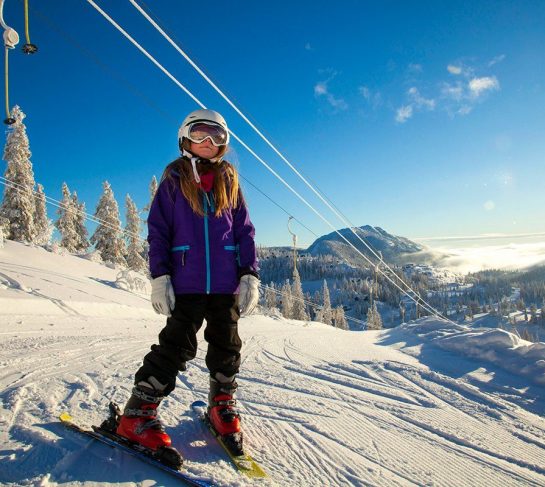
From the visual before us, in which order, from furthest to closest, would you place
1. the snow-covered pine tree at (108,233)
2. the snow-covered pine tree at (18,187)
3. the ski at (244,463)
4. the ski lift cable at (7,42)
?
the snow-covered pine tree at (108,233) → the snow-covered pine tree at (18,187) → the ski lift cable at (7,42) → the ski at (244,463)

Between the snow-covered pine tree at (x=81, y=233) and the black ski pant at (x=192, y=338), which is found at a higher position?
the snow-covered pine tree at (x=81, y=233)

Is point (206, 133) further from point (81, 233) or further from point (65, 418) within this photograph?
point (81, 233)

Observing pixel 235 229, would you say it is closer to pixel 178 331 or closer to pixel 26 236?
pixel 178 331

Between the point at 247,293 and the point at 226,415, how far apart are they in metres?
0.84

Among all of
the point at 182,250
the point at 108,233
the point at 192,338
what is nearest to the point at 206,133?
the point at 182,250

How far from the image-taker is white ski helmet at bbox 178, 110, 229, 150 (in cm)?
281

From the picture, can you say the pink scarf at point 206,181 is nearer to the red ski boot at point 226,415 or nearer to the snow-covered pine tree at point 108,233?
the red ski boot at point 226,415

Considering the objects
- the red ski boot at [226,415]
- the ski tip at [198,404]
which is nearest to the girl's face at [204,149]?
the red ski boot at [226,415]

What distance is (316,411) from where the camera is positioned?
3025 mm

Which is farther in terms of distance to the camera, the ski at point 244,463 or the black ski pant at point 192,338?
the black ski pant at point 192,338

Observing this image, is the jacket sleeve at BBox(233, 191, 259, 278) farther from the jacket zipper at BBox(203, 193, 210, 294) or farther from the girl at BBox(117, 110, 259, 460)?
the jacket zipper at BBox(203, 193, 210, 294)

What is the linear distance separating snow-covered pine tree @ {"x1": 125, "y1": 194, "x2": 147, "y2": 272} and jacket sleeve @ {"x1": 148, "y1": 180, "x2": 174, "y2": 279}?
106 feet

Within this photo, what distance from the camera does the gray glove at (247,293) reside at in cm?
258

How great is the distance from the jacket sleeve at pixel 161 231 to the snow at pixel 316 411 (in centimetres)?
112
